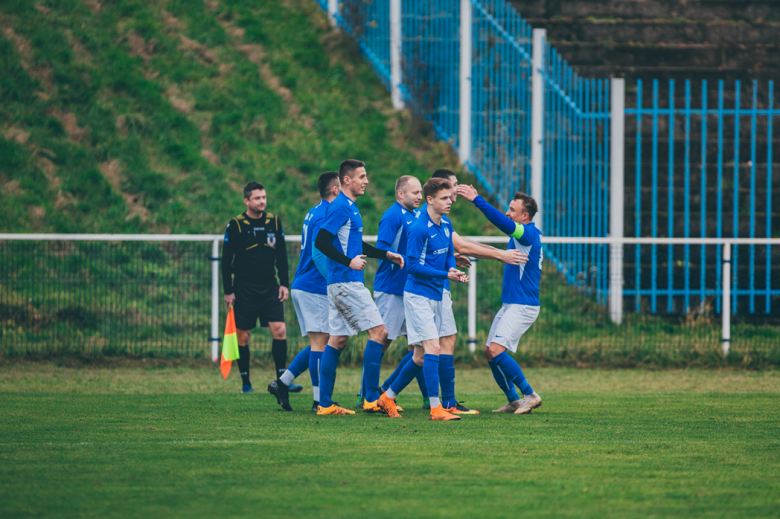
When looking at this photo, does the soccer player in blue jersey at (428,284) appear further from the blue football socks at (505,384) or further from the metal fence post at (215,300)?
the metal fence post at (215,300)

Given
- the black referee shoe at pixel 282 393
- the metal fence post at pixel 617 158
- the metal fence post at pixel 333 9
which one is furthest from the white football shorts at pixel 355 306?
the metal fence post at pixel 333 9

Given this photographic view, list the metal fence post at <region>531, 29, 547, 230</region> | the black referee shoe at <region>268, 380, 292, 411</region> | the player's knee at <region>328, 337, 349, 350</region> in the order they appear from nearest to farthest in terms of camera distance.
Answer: the player's knee at <region>328, 337, 349, 350</region> < the black referee shoe at <region>268, 380, 292, 411</region> < the metal fence post at <region>531, 29, 547, 230</region>

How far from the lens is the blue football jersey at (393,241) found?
7246 millimetres

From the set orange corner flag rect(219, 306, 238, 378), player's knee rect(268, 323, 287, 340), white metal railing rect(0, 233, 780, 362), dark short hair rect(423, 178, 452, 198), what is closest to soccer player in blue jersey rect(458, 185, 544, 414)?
dark short hair rect(423, 178, 452, 198)

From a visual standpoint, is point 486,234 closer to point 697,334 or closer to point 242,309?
point 697,334

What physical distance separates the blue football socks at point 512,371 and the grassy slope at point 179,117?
5944 millimetres

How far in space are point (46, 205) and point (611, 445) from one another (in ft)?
32.3

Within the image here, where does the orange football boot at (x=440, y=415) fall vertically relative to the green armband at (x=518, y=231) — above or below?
below

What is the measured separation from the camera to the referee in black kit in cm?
861

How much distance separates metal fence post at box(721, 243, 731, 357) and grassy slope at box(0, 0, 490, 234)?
12.3ft

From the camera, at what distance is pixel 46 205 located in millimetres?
12703

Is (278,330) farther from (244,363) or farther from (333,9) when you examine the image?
(333,9)

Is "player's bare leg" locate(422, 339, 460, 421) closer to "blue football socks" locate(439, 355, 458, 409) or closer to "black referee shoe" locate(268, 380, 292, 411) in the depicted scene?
"blue football socks" locate(439, 355, 458, 409)

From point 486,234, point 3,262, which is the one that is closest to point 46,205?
point 3,262
